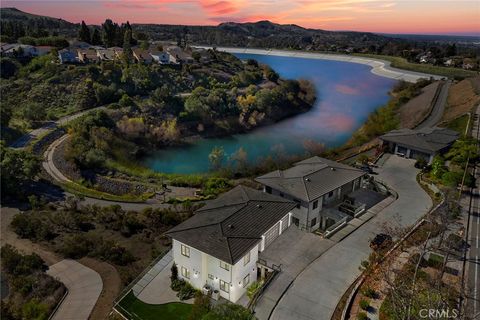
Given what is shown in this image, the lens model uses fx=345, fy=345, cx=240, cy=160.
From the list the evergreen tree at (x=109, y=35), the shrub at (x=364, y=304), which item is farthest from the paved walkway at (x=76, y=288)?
the evergreen tree at (x=109, y=35)

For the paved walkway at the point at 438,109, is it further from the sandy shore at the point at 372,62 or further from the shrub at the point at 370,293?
the shrub at the point at 370,293

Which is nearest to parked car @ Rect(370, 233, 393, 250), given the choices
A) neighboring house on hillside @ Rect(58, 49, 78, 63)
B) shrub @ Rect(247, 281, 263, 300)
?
shrub @ Rect(247, 281, 263, 300)

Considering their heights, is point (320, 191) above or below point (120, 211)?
above

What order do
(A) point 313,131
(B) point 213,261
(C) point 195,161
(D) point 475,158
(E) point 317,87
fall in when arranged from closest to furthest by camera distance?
(B) point 213,261 → (D) point 475,158 → (C) point 195,161 → (A) point 313,131 → (E) point 317,87

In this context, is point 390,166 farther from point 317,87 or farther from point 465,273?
point 317,87

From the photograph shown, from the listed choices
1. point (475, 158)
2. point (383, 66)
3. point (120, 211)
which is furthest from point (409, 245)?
point (383, 66)

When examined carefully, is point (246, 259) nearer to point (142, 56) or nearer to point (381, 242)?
point (381, 242)

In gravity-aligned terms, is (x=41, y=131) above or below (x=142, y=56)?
below

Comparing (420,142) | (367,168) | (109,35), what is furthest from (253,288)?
(109,35)
